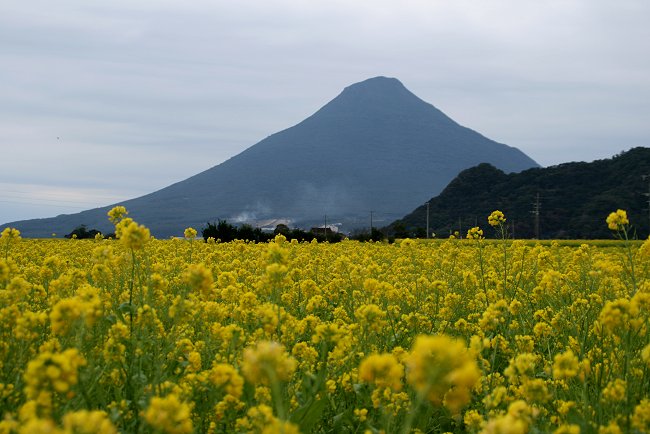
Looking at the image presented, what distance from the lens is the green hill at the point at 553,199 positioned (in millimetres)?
66438

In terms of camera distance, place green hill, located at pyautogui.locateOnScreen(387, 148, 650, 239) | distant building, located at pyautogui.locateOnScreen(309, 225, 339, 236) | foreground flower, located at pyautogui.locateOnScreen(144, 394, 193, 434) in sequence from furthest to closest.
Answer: green hill, located at pyautogui.locateOnScreen(387, 148, 650, 239), distant building, located at pyautogui.locateOnScreen(309, 225, 339, 236), foreground flower, located at pyautogui.locateOnScreen(144, 394, 193, 434)

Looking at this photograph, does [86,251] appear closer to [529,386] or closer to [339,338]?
[339,338]

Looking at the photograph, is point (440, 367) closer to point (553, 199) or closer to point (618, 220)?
point (618, 220)

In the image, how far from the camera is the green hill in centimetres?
6644

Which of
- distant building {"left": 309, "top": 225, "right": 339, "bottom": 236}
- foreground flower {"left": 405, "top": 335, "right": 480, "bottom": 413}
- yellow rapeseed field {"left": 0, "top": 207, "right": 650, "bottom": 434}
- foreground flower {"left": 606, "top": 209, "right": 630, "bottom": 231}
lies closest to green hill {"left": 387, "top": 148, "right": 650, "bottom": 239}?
distant building {"left": 309, "top": 225, "right": 339, "bottom": 236}

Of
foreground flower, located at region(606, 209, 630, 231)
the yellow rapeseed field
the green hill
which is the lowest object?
the yellow rapeseed field

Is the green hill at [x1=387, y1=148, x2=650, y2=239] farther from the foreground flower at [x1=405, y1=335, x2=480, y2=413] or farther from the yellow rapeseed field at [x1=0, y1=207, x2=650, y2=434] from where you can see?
the foreground flower at [x1=405, y1=335, x2=480, y2=413]

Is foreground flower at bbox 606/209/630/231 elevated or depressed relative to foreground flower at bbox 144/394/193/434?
elevated

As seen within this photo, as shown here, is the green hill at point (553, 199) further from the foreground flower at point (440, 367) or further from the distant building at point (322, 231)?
the foreground flower at point (440, 367)

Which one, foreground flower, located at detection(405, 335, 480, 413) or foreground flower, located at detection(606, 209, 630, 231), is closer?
foreground flower, located at detection(405, 335, 480, 413)

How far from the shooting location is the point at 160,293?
14.7 feet

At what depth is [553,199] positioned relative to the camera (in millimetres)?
74625

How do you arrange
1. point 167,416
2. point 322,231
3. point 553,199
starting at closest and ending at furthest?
1. point 167,416
2. point 322,231
3. point 553,199

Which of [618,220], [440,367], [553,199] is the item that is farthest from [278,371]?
[553,199]
